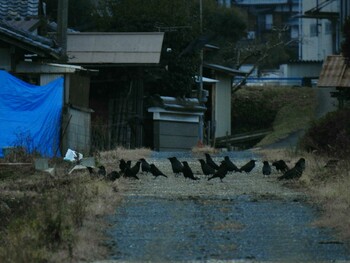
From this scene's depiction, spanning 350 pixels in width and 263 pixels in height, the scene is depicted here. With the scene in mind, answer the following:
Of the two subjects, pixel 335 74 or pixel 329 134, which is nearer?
pixel 329 134

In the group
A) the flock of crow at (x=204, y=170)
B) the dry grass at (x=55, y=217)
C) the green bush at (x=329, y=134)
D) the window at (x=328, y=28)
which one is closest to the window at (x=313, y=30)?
the window at (x=328, y=28)

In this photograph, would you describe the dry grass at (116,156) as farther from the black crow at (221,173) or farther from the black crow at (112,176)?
the black crow at (112,176)

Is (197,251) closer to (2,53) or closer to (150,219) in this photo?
(150,219)

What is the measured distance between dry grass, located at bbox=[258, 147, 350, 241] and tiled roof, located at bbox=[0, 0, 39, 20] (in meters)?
14.6

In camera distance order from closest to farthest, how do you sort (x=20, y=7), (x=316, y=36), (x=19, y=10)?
1. (x=19, y=10)
2. (x=20, y=7)
3. (x=316, y=36)

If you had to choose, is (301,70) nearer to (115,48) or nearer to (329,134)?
(115,48)

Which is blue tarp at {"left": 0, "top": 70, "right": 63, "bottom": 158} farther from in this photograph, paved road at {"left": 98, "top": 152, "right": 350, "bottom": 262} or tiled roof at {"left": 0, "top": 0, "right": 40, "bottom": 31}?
tiled roof at {"left": 0, "top": 0, "right": 40, "bottom": 31}

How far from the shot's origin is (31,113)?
61.9ft

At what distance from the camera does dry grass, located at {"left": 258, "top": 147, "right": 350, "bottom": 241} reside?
1012 centimetres

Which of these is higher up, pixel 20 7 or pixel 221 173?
pixel 20 7

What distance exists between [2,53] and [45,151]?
9.90 ft

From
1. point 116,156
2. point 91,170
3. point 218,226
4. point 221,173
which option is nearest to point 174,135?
point 116,156

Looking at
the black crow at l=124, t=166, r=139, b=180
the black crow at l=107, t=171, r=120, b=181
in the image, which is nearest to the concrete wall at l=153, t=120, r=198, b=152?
the black crow at l=124, t=166, r=139, b=180

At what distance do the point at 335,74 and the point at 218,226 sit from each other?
17500 millimetres
